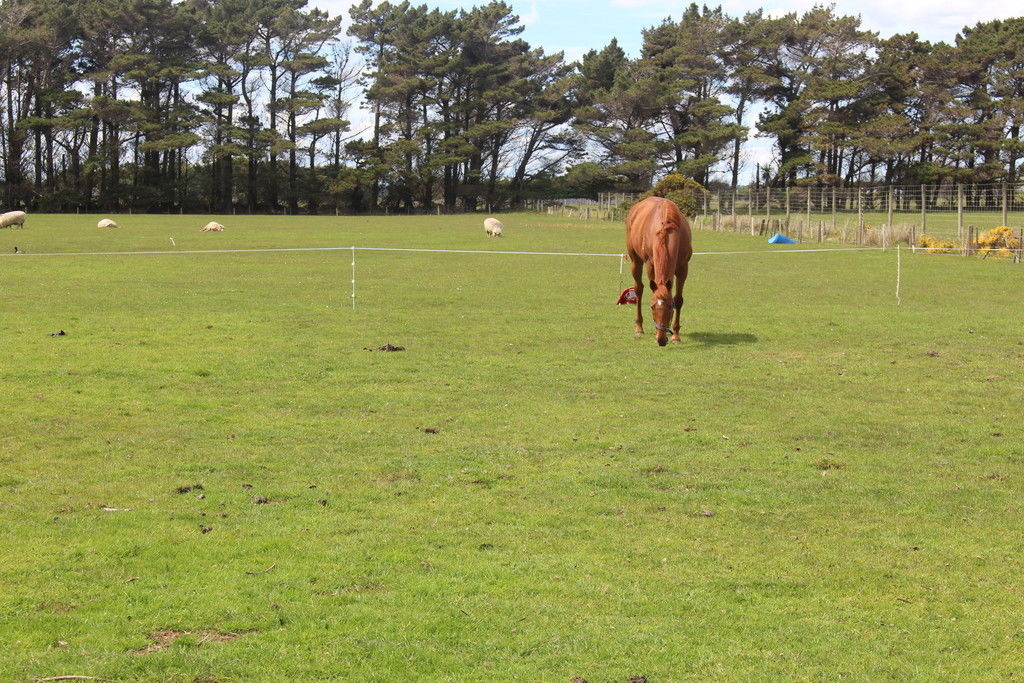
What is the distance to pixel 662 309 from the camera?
1483 cm

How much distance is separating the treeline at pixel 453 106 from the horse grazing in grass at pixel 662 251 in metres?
61.8

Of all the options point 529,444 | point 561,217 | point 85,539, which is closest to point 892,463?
point 529,444

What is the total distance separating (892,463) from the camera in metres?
9.03

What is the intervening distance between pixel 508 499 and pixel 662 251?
25.2 ft

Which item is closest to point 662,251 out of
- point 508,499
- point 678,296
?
point 678,296

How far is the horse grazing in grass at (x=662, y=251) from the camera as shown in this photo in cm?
1477

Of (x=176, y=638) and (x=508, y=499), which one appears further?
(x=508, y=499)

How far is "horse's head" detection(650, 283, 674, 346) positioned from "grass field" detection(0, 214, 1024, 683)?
0.29m

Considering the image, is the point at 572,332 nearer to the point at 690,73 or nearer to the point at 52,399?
the point at 52,399

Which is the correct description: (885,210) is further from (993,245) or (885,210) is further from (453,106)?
(453,106)

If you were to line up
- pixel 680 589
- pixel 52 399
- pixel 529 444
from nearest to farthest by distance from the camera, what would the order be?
pixel 680 589 → pixel 529 444 → pixel 52 399

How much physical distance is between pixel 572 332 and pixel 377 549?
10.6 m

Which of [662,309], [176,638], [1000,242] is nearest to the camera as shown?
[176,638]

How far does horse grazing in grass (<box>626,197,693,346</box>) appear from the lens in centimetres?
1477
